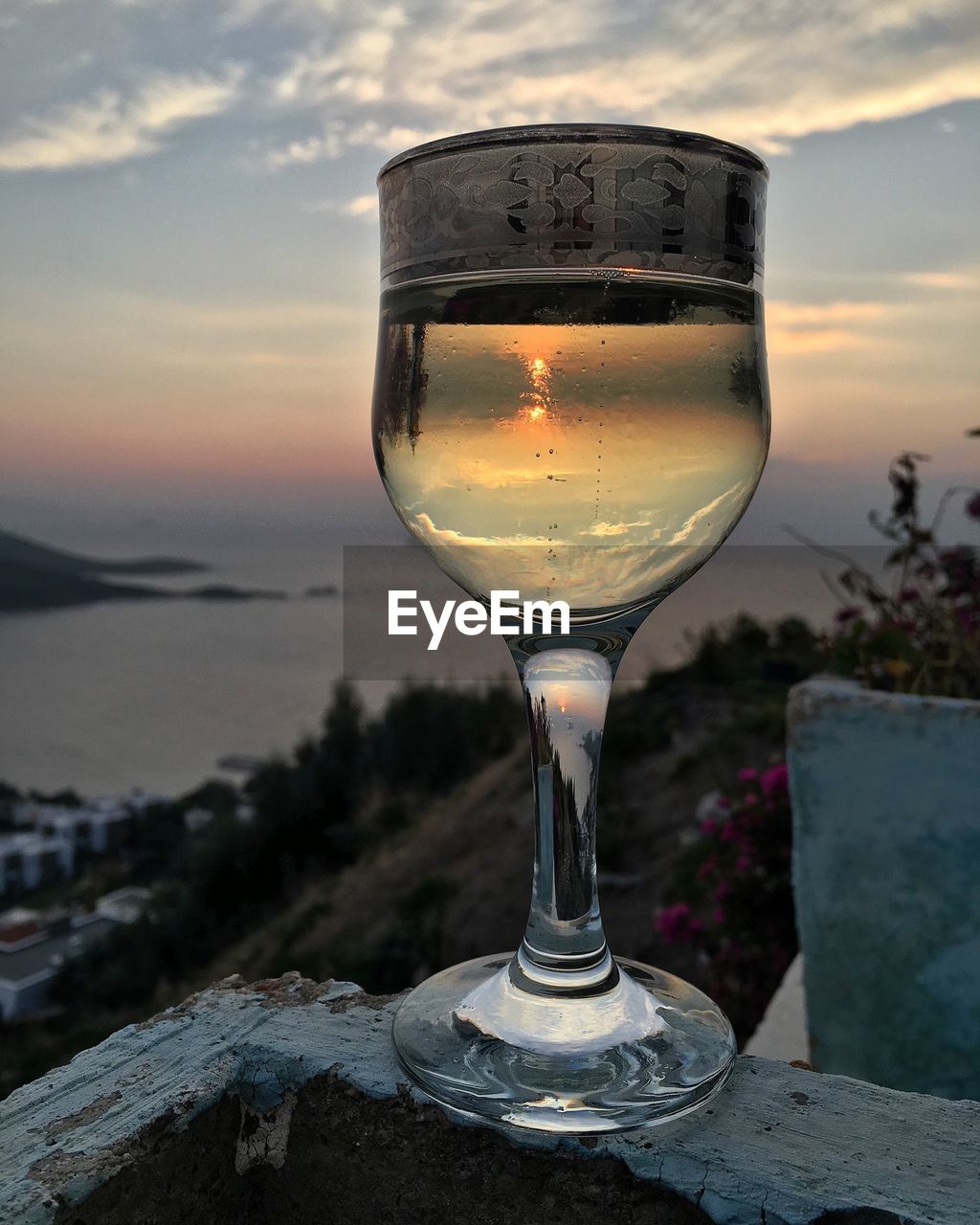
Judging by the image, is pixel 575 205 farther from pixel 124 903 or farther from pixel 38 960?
pixel 38 960

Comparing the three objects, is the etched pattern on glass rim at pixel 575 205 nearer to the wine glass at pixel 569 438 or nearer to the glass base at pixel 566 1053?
the wine glass at pixel 569 438

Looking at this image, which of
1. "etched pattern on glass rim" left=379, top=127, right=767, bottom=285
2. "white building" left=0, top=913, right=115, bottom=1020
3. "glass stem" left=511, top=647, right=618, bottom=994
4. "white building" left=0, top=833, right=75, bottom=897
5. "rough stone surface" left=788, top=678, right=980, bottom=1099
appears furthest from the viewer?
"white building" left=0, top=833, right=75, bottom=897

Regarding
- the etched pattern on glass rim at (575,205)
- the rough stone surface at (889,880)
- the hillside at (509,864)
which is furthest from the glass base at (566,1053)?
the hillside at (509,864)

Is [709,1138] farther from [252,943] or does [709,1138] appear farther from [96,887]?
[96,887]

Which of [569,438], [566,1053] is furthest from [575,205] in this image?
[566,1053]

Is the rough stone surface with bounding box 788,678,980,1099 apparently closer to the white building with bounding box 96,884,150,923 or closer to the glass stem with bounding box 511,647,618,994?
the glass stem with bounding box 511,647,618,994

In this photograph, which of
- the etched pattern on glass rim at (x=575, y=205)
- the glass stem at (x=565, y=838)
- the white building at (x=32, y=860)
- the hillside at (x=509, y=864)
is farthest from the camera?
the white building at (x=32, y=860)

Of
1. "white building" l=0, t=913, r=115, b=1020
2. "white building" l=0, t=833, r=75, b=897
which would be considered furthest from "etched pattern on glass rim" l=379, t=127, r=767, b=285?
"white building" l=0, t=833, r=75, b=897
